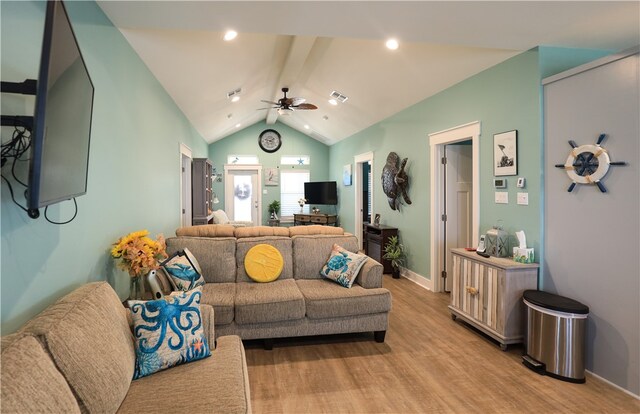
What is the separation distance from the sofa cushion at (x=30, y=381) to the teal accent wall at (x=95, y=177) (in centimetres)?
36

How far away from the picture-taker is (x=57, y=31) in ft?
3.91

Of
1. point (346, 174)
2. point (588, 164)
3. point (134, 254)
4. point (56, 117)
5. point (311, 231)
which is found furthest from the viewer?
point (346, 174)

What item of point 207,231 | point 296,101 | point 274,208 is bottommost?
point 207,231

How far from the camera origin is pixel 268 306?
2.91 m

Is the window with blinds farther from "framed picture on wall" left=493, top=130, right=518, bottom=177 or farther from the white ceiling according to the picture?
"framed picture on wall" left=493, top=130, right=518, bottom=177

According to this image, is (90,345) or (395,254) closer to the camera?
(90,345)

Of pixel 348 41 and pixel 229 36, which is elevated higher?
pixel 348 41

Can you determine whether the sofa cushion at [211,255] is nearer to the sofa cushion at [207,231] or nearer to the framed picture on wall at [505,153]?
the sofa cushion at [207,231]

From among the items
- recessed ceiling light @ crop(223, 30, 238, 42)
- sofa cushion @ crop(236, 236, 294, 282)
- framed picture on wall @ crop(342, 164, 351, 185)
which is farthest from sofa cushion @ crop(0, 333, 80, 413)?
framed picture on wall @ crop(342, 164, 351, 185)

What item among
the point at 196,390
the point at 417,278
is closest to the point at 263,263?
the point at 196,390

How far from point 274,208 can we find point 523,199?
7158 millimetres

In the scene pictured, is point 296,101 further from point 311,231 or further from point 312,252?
point 312,252

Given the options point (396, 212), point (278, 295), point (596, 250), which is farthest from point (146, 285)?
point (396, 212)

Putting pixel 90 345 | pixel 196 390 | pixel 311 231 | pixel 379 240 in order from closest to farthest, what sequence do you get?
pixel 90 345 → pixel 196 390 → pixel 311 231 → pixel 379 240
